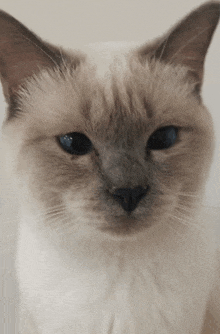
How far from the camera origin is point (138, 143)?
83cm

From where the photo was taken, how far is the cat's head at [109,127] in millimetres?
794

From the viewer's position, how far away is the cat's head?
79 cm

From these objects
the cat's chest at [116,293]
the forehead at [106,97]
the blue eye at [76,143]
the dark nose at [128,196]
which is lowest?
the cat's chest at [116,293]

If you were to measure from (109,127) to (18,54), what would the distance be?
28 cm

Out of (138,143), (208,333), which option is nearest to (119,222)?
(138,143)

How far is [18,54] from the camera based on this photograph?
0.83m

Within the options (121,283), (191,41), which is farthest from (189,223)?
(191,41)

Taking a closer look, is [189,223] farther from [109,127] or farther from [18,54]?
[18,54]

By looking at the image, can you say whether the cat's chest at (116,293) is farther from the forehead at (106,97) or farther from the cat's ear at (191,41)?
the cat's ear at (191,41)

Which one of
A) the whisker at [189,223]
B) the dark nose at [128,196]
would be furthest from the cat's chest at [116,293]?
the dark nose at [128,196]

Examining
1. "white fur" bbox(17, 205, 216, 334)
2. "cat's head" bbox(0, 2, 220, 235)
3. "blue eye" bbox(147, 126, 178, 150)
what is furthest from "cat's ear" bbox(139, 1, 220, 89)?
"white fur" bbox(17, 205, 216, 334)

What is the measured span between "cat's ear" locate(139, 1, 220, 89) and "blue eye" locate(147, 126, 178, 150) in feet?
0.56

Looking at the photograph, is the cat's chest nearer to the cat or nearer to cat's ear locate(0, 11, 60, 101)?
the cat

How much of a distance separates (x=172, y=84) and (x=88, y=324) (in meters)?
0.70
